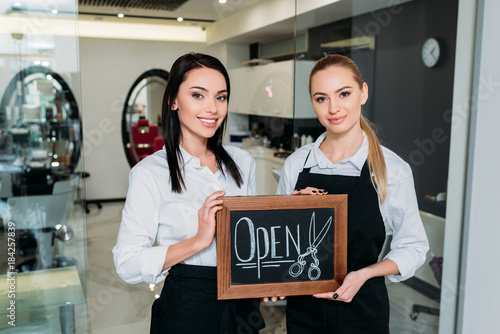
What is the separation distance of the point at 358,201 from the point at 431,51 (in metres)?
1.62

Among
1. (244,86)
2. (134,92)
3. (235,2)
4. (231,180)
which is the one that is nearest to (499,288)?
(231,180)

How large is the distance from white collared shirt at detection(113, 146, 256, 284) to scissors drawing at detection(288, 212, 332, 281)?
26 centimetres

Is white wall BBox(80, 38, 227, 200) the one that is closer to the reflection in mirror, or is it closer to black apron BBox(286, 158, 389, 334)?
the reflection in mirror

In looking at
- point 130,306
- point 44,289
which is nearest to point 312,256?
point 44,289

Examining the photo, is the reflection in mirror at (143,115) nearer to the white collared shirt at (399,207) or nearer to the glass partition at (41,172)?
the glass partition at (41,172)

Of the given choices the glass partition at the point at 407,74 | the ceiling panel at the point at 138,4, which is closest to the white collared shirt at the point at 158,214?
the glass partition at the point at 407,74

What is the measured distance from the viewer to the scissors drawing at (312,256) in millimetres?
1516

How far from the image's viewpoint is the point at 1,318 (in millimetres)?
2113

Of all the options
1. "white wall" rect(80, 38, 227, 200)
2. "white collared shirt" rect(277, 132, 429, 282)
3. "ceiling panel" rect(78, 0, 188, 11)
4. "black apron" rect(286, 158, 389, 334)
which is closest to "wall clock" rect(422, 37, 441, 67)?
"white collared shirt" rect(277, 132, 429, 282)

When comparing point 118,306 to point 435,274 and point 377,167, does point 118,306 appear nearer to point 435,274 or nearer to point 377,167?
point 435,274

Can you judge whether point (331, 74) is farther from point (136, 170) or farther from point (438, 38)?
point (438, 38)

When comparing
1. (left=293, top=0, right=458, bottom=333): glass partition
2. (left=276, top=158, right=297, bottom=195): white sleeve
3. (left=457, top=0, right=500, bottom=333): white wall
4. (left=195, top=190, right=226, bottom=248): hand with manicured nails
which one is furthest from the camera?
(left=293, top=0, right=458, bottom=333): glass partition

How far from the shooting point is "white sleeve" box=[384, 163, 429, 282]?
5.38 ft

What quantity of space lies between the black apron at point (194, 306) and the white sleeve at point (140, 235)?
102mm
